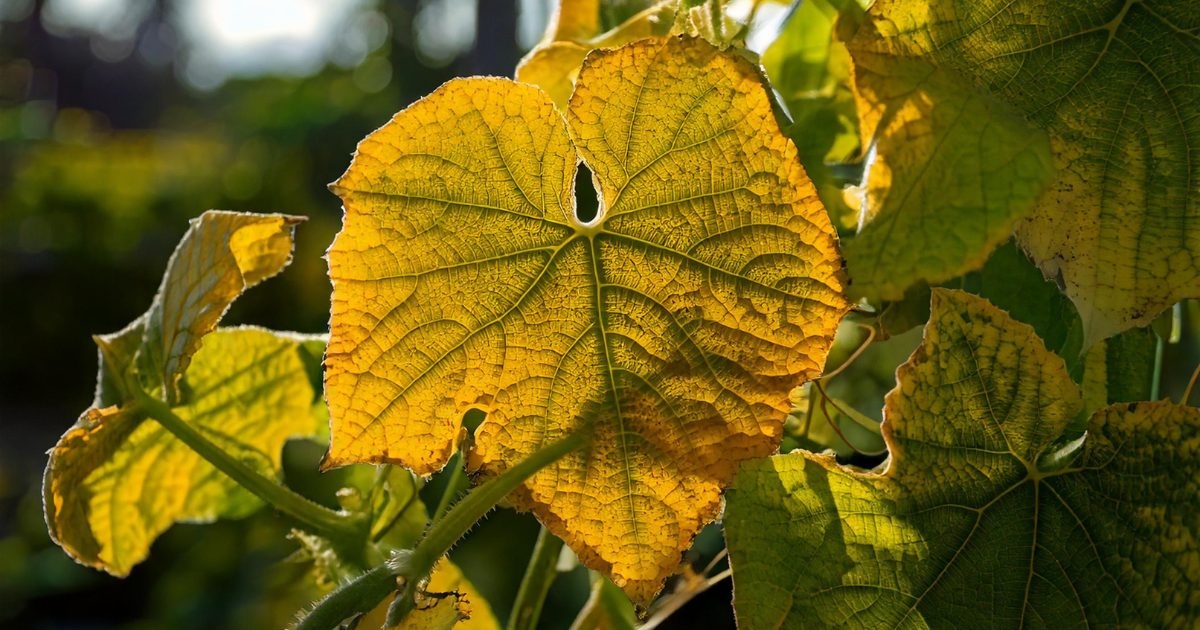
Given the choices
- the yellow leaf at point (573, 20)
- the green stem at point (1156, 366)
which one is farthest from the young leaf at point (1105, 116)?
the yellow leaf at point (573, 20)

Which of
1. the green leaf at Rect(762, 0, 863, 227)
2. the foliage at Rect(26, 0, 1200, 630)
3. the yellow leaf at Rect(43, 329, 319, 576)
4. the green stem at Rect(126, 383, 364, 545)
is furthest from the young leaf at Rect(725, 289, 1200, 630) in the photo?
the yellow leaf at Rect(43, 329, 319, 576)

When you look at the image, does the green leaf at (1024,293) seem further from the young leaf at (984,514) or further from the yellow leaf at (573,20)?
the yellow leaf at (573,20)

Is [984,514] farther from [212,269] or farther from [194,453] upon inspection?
[194,453]

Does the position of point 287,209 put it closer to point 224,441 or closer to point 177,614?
point 177,614

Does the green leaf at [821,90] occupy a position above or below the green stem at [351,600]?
above

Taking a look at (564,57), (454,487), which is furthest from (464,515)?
(564,57)
